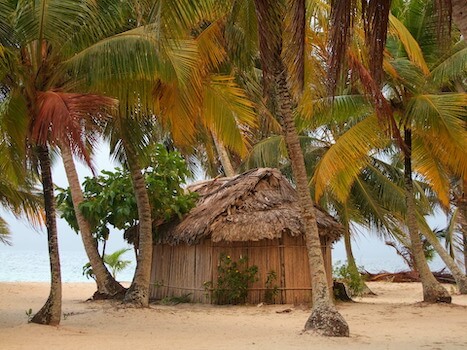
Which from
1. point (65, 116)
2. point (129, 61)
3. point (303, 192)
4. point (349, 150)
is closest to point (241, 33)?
point (129, 61)

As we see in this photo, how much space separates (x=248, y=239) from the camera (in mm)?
13406

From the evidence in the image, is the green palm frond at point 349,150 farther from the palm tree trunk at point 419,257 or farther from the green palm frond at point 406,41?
the green palm frond at point 406,41

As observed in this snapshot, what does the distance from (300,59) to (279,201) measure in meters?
8.16

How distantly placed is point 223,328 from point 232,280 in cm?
357

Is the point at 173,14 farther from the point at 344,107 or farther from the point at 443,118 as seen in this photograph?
the point at 344,107

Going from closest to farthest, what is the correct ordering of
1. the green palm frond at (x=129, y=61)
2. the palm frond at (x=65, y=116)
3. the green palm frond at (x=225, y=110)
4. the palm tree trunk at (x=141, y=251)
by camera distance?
the palm frond at (x=65, y=116), the green palm frond at (x=129, y=61), the green palm frond at (x=225, y=110), the palm tree trunk at (x=141, y=251)

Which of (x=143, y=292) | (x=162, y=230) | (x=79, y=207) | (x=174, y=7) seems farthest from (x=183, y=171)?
(x=174, y=7)

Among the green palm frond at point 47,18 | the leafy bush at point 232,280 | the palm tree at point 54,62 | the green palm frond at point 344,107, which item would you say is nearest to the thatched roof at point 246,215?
the leafy bush at point 232,280

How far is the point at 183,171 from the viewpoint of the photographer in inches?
594

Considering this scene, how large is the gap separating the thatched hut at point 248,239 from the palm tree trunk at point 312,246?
409cm

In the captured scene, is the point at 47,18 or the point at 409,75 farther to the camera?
the point at 409,75

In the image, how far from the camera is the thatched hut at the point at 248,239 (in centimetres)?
1363

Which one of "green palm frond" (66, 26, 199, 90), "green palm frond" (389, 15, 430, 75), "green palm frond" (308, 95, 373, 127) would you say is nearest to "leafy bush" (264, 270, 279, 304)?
"green palm frond" (308, 95, 373, 127)

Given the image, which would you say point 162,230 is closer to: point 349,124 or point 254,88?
point 254,88
